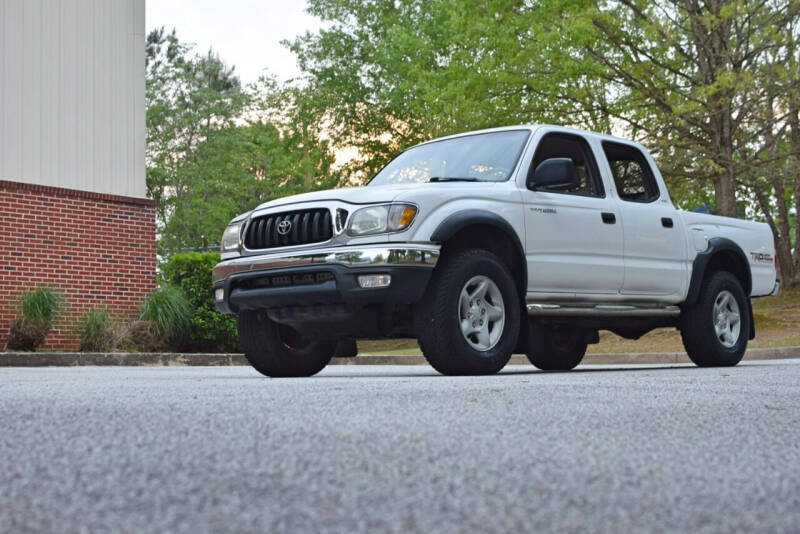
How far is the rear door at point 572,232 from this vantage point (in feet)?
27.4

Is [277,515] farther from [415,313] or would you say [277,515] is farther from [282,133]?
[282,133]

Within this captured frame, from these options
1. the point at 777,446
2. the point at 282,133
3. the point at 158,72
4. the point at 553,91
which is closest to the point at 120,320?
the point at 553,91

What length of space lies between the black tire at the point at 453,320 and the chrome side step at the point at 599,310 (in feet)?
2.00

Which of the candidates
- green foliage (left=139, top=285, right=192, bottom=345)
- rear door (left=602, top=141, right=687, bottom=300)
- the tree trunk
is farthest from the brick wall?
the tree trunk

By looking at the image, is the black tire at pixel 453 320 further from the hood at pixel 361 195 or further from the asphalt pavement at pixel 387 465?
the asphalt pavement at pixel 387 465

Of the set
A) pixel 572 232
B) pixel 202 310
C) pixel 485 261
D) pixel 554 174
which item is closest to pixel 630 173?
pixel 572 232

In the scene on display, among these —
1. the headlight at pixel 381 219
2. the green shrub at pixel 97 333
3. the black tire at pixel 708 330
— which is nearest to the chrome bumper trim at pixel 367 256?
the headlight at pixel 381 219

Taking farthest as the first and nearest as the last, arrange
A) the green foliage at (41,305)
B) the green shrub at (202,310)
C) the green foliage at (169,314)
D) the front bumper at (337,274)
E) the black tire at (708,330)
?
the green shrub at (202,310)
the green foliage at (169,314)
the green foliage at (41,305)
the black tire at (708,330)
the front bumper at (337,274)

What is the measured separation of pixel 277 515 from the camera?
2596 millimetres

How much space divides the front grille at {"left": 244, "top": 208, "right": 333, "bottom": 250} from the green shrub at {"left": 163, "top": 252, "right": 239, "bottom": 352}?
8.61m

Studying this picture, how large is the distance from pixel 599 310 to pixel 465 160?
5.51 ft

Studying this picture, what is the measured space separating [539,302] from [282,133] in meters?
40.4

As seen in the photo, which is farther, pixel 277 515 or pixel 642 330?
pixel 642 330

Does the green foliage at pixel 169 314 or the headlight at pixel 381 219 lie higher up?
the headlight at pixel 381 219
